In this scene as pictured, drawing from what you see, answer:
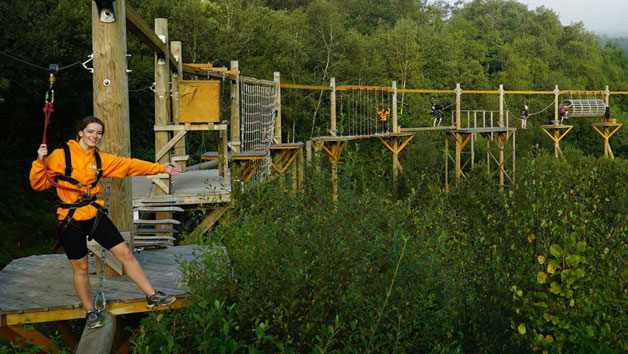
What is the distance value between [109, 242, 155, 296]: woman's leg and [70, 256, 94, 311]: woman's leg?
0.89 ft

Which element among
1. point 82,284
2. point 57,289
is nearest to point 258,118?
point 57,289

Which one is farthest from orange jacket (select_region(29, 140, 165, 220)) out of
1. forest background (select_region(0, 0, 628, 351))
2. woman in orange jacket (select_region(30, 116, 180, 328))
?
forest background (select_region(0, 0, 628, 351))

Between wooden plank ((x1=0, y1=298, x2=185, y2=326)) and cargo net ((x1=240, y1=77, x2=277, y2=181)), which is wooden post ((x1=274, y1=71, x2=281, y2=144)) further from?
wooden plank ((x1=0, y1=298, x2=185, y2=326))

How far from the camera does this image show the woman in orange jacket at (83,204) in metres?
4.64

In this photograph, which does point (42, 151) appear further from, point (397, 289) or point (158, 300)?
point (397, 289)

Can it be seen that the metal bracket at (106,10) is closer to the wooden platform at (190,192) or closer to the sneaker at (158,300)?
the wooden platform at (190,192)

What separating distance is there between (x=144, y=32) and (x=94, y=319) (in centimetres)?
356

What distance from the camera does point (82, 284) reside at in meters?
4.65

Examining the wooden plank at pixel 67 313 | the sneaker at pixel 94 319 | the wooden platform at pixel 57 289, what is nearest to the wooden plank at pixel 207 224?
the wooden platform at pixel 57 289

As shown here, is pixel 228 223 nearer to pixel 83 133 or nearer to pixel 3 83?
pixel 83 133

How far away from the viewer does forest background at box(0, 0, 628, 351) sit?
15.9 ft

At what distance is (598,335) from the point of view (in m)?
3.78

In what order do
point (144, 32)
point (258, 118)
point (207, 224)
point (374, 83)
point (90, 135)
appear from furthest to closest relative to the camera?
point (374, 83) → point (258, 118) → point (207, 224) → point (144, 32) → point (90, 135)

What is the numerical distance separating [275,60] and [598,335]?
26942 mm
